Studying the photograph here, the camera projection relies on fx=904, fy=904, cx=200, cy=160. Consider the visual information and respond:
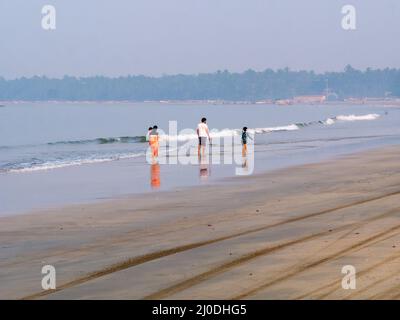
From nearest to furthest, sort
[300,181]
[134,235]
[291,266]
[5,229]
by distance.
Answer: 1. [291,266]
2. [134,235]
3. [5,229]
4. [300,181]

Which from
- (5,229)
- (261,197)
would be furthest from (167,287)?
(261,197)

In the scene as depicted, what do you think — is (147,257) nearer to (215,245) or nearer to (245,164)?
(215,245)

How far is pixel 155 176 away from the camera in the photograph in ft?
80.6

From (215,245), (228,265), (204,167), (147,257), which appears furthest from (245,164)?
(228,265)

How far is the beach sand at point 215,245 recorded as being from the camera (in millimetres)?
8586

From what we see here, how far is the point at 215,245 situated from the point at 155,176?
13.4 metres

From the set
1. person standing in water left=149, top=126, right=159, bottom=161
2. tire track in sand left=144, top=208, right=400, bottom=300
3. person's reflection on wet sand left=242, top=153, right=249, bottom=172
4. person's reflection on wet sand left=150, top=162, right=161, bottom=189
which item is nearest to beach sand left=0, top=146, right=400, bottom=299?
tire track in sand left=144, top=208, right=400, bottom=300

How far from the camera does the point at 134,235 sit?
41.4 feet

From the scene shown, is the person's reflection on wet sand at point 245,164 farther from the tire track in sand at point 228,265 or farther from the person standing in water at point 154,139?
the tire track in sand at point 228,265

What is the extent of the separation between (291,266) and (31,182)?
51.3 feet

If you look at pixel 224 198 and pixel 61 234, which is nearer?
pixel 61 234

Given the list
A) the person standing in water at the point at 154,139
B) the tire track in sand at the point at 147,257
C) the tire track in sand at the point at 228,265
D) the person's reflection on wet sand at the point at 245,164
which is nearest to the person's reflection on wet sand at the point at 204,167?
the person's reflection on wet sand at the point at 245,164

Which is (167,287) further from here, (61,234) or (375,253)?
(61,234)

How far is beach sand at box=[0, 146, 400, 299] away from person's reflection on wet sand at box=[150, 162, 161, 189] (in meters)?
2.80
